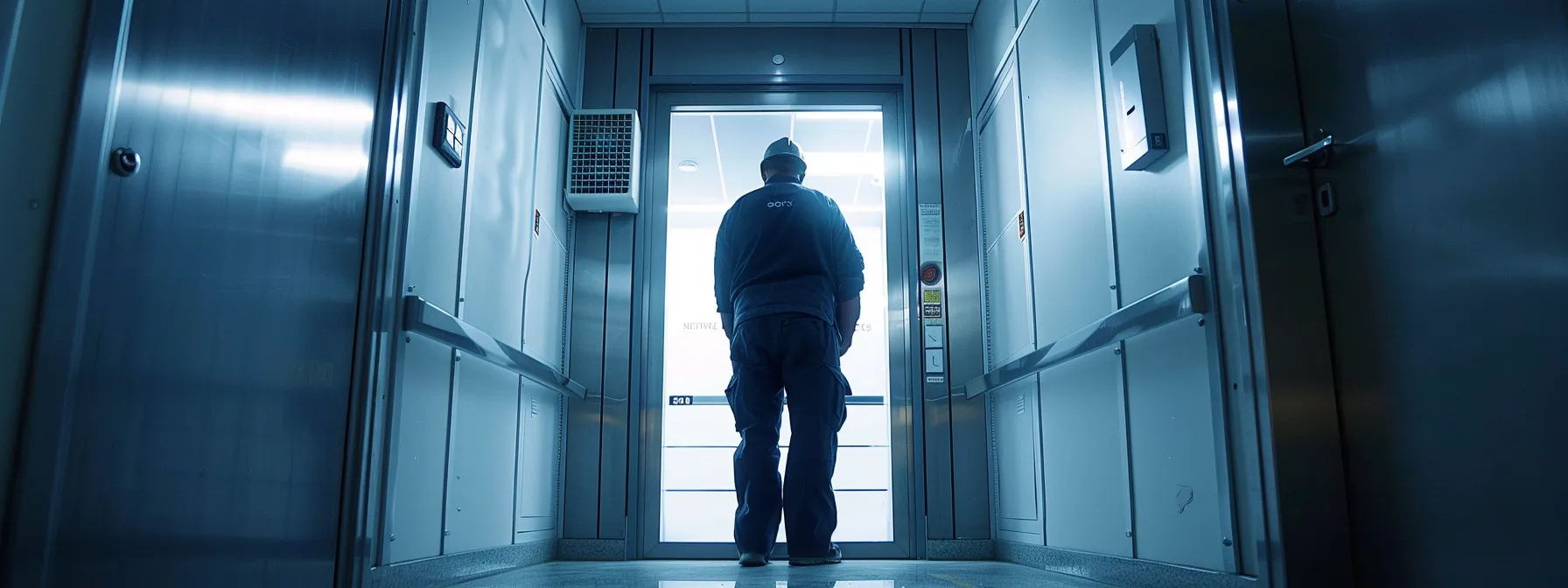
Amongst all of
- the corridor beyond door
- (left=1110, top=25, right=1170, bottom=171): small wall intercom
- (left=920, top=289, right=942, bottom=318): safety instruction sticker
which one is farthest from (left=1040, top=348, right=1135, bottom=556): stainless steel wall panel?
the corridor beyond door

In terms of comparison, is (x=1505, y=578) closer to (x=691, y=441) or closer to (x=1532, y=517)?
(x=1532, y=517)

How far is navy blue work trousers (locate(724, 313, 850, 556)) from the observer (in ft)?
9.91

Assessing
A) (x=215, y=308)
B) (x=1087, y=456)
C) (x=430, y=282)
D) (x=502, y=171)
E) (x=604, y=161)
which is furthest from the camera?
(x=604, y=161)

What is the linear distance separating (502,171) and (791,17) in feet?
6.04

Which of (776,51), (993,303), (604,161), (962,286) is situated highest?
(776,51)

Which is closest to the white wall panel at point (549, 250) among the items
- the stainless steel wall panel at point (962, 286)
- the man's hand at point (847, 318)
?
the man's hand at point (847, 318)

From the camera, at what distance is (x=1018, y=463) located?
11.6 feet

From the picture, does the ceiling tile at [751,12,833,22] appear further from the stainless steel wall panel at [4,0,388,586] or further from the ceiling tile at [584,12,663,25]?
the stainless steel wall panel at [4,0,388,586]

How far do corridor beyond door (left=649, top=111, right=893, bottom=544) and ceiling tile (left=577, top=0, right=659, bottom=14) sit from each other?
0.47 meters

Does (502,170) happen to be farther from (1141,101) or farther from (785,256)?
(1141,101)

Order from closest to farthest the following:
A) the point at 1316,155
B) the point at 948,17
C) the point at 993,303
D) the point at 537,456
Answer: the point at 1316,155
the point at 537,456
the point at 993,303
the point at 948,17

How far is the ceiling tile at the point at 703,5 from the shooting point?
4.16 meters

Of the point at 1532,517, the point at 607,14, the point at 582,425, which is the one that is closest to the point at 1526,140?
the point at 1532,517

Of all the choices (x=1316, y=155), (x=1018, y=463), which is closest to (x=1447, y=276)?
(x=1316, y=155)
